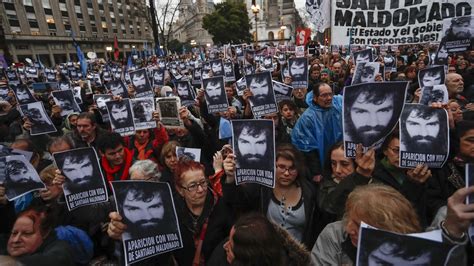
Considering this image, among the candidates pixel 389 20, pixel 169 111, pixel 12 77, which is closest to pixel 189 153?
pixel 169 111

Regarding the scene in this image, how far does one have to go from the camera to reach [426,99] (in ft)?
11.7

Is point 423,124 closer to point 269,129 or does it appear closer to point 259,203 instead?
point 269,129

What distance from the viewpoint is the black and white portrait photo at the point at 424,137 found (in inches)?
89.3

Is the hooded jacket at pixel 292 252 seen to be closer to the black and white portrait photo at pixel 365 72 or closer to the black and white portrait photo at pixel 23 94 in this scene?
the black and white portrait photo at pixel 365 72

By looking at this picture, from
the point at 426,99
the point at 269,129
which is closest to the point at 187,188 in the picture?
the point at 269,129

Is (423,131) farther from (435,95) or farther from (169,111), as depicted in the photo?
(169,111)

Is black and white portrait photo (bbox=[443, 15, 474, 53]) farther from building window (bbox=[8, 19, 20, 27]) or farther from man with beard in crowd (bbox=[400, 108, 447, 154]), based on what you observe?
building window (bbox=[8, 19, 20, 27])

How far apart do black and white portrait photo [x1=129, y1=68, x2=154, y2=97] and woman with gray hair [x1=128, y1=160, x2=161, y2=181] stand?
4530mm

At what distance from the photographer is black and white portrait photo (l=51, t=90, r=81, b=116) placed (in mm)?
6043

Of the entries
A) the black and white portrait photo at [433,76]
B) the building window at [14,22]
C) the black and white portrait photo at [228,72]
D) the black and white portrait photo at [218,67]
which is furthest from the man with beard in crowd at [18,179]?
the building window at [14,22]

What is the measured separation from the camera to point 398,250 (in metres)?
1.11

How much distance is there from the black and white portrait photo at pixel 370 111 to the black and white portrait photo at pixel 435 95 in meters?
1.67

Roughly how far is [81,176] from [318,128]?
2655 millimetres

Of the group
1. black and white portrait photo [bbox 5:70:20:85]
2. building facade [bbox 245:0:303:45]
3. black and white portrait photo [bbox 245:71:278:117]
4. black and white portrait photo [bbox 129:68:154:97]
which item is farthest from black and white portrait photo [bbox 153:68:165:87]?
building facade [bbox 245:0:303:45]
